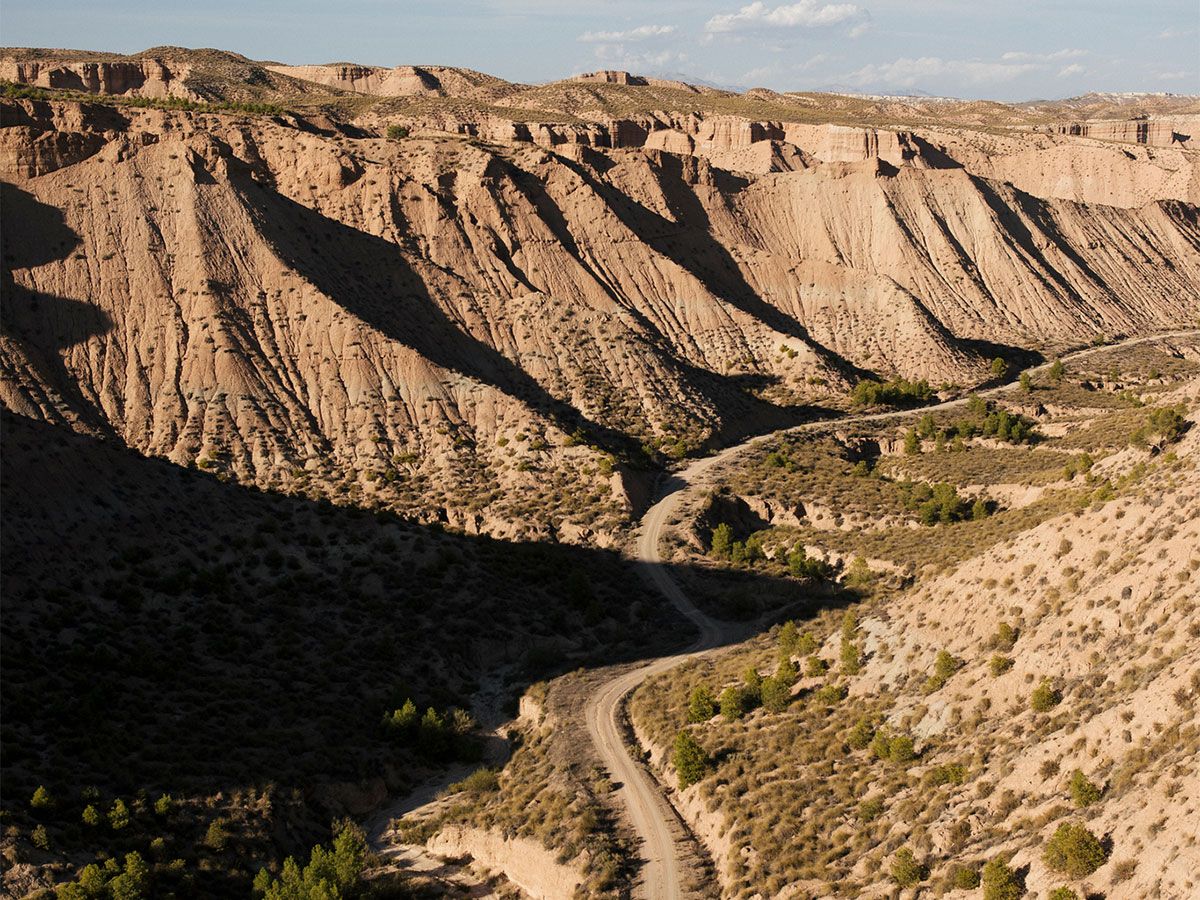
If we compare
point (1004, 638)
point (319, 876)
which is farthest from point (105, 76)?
point (1004, 638)

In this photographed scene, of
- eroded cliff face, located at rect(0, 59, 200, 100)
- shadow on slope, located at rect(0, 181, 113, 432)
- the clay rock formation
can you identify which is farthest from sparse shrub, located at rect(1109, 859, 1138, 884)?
the clay rock formation

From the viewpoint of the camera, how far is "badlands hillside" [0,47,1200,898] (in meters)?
29.3

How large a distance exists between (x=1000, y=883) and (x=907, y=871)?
7.68 feet

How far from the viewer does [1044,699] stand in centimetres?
2638

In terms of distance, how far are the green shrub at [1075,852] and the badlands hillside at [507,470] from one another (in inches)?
22.3

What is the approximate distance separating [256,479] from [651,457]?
2080cm

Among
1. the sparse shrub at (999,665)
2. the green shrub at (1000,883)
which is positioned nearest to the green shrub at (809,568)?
the sparse shrub at (999,665)

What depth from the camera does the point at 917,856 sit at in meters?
23.9

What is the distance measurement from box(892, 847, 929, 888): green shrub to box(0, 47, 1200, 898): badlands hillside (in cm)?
26

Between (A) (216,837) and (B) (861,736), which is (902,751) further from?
(A) (216,837)

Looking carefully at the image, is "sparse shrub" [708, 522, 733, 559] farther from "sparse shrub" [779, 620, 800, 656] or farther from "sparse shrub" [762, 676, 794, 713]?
"sparse shrub" [762, 676, 794, 713]

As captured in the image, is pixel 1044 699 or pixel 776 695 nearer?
pixel 1044 699

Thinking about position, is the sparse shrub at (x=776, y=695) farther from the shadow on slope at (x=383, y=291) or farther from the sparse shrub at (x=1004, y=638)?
the shadow on slope at (x=383, y=291)

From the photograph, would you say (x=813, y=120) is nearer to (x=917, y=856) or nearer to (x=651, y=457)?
(x=651, y=457)
